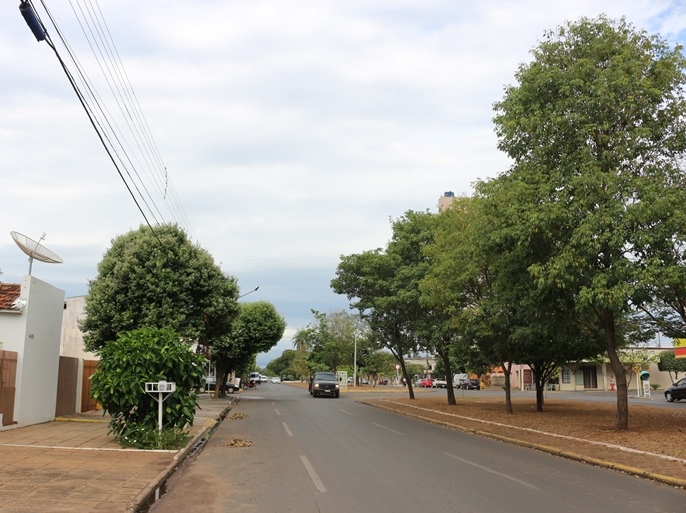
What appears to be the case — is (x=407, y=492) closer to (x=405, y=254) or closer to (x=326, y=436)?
(x=326, y=436)

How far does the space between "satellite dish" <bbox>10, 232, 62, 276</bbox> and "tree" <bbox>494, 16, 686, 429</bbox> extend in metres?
13.6

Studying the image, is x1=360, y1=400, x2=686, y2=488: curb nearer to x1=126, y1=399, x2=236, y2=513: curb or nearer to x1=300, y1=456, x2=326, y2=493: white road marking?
x1=300, y1=456, x2=326, y2=493: white road marking

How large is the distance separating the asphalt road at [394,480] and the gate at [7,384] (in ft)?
18.5

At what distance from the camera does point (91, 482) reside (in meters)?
9.35

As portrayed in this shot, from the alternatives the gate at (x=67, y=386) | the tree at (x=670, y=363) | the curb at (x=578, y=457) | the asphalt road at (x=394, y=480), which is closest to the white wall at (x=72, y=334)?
the gate at (x=67, y=386)

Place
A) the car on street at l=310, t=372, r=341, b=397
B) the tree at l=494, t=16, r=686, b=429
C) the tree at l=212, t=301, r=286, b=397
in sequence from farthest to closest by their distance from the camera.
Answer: the car on street at l=310, t=372, r=341, b=397 → the tree at l=212, t=301, r=286, b=397 → the tree at l=494, t=16, r=686, b=429

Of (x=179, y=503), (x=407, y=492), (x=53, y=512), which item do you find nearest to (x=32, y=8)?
(x=53, y=512)

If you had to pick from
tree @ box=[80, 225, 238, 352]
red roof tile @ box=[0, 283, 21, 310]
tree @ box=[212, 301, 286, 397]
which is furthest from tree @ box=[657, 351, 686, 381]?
red roof tile @ box=[0, 283, 21, 310]

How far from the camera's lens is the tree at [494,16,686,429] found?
15.0 m

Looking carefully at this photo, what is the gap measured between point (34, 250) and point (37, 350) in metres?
3.30

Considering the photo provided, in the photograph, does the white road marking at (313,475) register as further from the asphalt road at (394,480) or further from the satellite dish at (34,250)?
the satellite dish at (34,250)

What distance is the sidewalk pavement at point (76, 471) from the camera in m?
7.94

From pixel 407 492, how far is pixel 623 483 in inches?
157

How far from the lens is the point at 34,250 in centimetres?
1752
